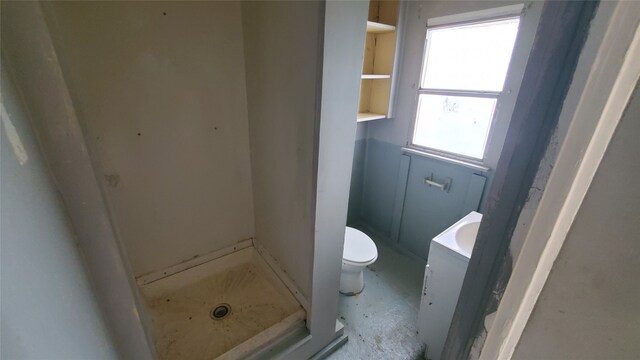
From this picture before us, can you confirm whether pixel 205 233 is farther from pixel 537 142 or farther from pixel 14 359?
pixel 537 142

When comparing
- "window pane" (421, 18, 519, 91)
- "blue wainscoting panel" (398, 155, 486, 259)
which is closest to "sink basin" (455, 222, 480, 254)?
"blue wainscoting panel" (398, 155, 486, 259)

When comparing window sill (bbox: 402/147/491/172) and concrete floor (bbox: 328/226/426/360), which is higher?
window sill (bbox: 402/147/491/172)

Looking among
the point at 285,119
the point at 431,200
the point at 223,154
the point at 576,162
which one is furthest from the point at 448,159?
the point at 576,162

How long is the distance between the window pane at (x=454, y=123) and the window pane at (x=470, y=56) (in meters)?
0.10

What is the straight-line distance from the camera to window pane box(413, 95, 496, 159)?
175 centimetres

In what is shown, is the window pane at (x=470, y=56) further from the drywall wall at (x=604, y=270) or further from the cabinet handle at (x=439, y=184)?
the drywall wall at (x=604, y=270)

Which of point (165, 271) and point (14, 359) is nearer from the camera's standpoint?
point (14, 359)

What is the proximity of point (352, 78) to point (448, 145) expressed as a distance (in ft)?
4.23

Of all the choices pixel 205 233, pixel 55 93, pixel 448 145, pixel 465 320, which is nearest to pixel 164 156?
pixel 205 233

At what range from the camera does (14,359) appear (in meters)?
0.28

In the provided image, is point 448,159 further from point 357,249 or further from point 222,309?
point 222,309

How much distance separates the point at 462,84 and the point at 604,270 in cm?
172

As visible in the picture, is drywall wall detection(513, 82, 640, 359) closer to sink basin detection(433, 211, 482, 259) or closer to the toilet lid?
sink basin detection(433, 211, 482, 259)

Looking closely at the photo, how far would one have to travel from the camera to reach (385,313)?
1.77 m
